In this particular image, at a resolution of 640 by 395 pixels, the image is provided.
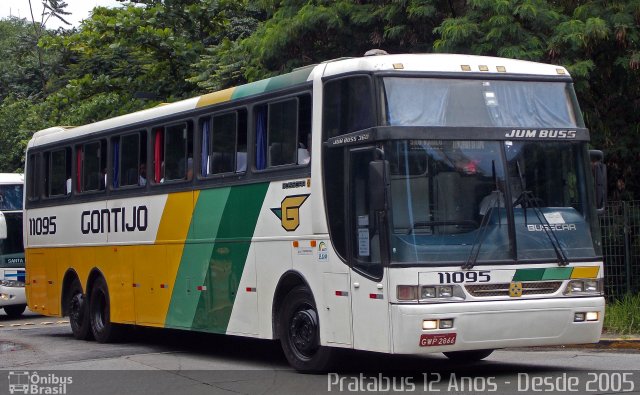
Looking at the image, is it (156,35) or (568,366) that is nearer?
(568,366)

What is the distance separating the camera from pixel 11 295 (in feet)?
85.6

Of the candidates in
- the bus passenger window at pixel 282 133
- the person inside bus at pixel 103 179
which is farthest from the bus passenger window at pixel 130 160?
the bus passenger window at pixel 282 133

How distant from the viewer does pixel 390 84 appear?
11.6 meters

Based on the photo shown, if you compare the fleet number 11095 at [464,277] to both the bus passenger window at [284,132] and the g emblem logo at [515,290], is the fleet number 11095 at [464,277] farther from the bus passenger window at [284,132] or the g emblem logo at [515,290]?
the bus passenger window at [284,132]

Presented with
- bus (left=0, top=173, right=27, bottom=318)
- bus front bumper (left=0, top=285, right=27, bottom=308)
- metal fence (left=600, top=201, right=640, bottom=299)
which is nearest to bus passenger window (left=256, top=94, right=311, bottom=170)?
metal fence (left=600, top=201, right=640, bottom=299)

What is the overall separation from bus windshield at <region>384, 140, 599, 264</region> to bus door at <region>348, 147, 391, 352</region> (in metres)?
0.28

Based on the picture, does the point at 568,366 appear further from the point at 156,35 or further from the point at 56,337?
the point at 156,35

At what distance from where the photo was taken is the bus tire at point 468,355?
13.7m

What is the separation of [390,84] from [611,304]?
7.97m

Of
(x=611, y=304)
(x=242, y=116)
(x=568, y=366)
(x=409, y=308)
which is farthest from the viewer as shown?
(x=611, y=304)

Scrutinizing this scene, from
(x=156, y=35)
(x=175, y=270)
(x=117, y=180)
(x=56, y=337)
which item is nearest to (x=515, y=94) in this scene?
(x=175, y=270)

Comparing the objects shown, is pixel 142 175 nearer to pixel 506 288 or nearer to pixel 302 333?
pixel 302 333

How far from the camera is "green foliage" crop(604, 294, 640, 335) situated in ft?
53.3

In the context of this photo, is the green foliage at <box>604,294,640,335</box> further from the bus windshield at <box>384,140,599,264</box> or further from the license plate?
the license plate
